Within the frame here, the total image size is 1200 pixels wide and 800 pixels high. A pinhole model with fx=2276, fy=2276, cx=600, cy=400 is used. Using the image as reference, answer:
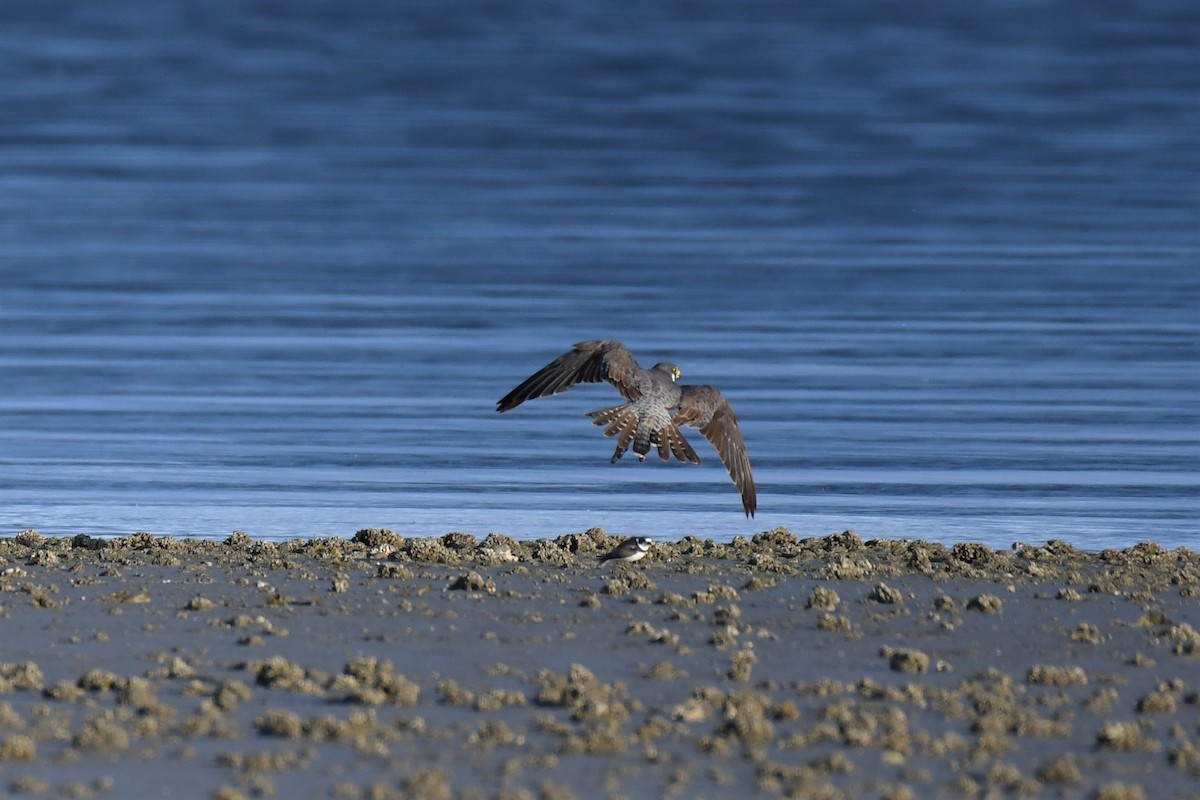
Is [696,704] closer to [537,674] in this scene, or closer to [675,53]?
[537,674]

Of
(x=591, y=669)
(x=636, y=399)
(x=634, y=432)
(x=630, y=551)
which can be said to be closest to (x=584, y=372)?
(x=636, y=399)

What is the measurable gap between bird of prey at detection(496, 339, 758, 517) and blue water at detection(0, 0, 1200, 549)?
1.85 meters

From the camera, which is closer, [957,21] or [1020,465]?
[1020,465]

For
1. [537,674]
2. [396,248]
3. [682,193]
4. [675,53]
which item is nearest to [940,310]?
[396,248]

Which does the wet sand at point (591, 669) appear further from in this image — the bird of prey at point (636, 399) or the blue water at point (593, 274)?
the blue water at point (593, 274)

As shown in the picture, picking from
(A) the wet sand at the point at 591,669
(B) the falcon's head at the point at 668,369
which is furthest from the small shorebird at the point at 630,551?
(B) the falcon's head at the point at 668,369

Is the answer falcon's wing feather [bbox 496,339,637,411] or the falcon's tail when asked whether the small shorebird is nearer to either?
the falcon's tail

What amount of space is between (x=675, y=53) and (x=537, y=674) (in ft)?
203

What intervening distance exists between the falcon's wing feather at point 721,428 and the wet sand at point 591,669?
21.1 inches

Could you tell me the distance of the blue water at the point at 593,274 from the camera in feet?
60.4

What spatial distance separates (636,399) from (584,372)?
1.32 feet

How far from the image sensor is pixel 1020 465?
64.5ft

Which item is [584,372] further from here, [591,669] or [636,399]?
[591,669]

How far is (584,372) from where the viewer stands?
14398mm
